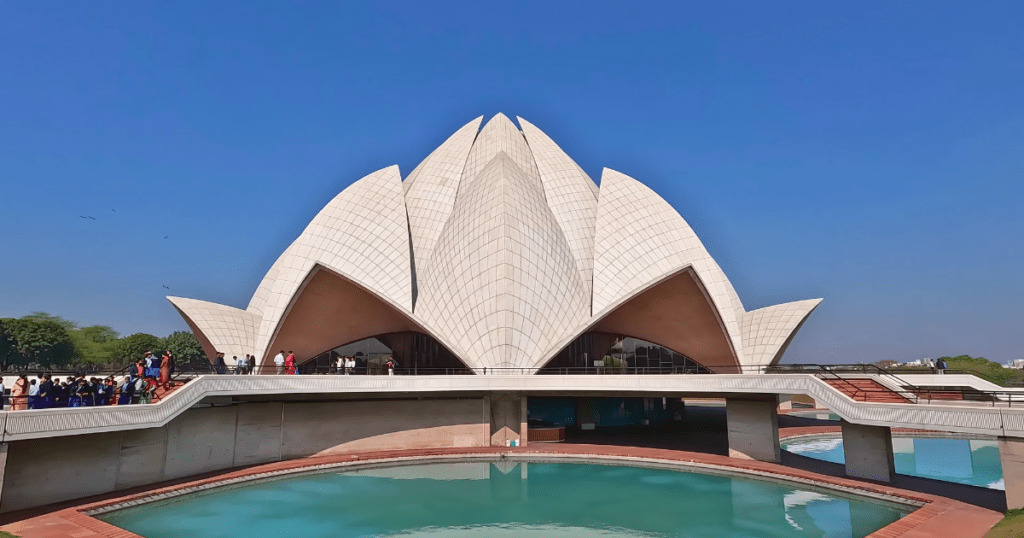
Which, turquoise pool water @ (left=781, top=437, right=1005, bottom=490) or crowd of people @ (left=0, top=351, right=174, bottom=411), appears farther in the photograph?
turquoise pool water @ (left=781, top=437, right=1005, bottom=490)

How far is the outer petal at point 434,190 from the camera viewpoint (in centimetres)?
3419

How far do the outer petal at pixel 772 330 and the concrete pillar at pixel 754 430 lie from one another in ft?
32.8

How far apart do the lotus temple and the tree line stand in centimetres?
2808

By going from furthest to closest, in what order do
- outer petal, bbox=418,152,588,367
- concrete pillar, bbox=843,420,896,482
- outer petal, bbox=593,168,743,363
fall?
outer petal, bbox=593,168,743,363
outer petal, bbox=418,152,588,367
concrete pillar, bbox=843,420,896,482

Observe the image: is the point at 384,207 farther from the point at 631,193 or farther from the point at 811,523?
the point at 811,523

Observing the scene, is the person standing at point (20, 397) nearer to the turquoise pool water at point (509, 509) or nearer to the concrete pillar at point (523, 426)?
the turquoise pool water at point (509, 509)

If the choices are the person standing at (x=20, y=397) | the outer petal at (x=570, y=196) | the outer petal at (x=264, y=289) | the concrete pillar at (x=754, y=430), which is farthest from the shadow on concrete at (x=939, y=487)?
the outer petal at (x=264, y=289)

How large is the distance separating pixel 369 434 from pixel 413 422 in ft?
6.04

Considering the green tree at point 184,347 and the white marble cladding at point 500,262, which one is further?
the green tree at point 184,347

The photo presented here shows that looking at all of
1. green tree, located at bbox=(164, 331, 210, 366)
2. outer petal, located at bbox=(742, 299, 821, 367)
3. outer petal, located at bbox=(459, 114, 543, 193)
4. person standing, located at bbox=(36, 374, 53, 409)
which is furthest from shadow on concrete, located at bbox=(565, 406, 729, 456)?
green tree, located at bbox=(164, 331, 210, 366)

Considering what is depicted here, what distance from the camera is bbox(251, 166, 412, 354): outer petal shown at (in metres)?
30.2

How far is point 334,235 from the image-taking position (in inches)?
1272

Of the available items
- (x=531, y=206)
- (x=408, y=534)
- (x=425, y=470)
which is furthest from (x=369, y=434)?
(x=531, y=206)

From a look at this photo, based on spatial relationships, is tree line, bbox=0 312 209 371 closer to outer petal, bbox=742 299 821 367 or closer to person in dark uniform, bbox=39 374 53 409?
person in dark uniform, bbox=39 374 53 409
